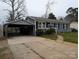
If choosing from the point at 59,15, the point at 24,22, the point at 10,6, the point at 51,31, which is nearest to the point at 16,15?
the point at 10,6

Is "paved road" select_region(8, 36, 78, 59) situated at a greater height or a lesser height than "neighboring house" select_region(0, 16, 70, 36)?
lesser

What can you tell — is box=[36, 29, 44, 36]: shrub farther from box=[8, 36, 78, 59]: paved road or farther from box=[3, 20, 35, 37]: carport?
box=[8, 36, 78, 59]: paved road

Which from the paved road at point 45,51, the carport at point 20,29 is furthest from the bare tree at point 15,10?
the paved road at point 45,51

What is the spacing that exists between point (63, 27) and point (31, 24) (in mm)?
9834

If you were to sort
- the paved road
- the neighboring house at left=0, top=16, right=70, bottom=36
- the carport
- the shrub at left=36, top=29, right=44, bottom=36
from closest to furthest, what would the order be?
1. the paved road
2. the carport
3. the neighboring house at left=0, top=16, right=70, bottom=36
4. the shrub at left=36, top=29, right=44, bottom=36

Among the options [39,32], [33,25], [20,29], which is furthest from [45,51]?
[20,29]

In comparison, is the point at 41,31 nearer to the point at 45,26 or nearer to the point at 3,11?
the point at 45,26

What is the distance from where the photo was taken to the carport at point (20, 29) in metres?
25.5

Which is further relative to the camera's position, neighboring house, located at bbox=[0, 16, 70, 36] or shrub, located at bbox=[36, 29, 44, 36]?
shrub, located at bbox=[36, 29, 44, 36]

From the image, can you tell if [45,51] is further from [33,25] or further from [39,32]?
[33,25]

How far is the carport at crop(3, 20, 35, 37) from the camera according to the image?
25544 millimetres

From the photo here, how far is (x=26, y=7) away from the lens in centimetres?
4059

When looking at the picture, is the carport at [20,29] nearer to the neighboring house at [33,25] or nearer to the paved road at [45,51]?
the neighboring house at [33,25]

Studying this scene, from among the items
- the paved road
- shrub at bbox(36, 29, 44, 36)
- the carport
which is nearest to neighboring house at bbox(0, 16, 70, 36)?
the carport
